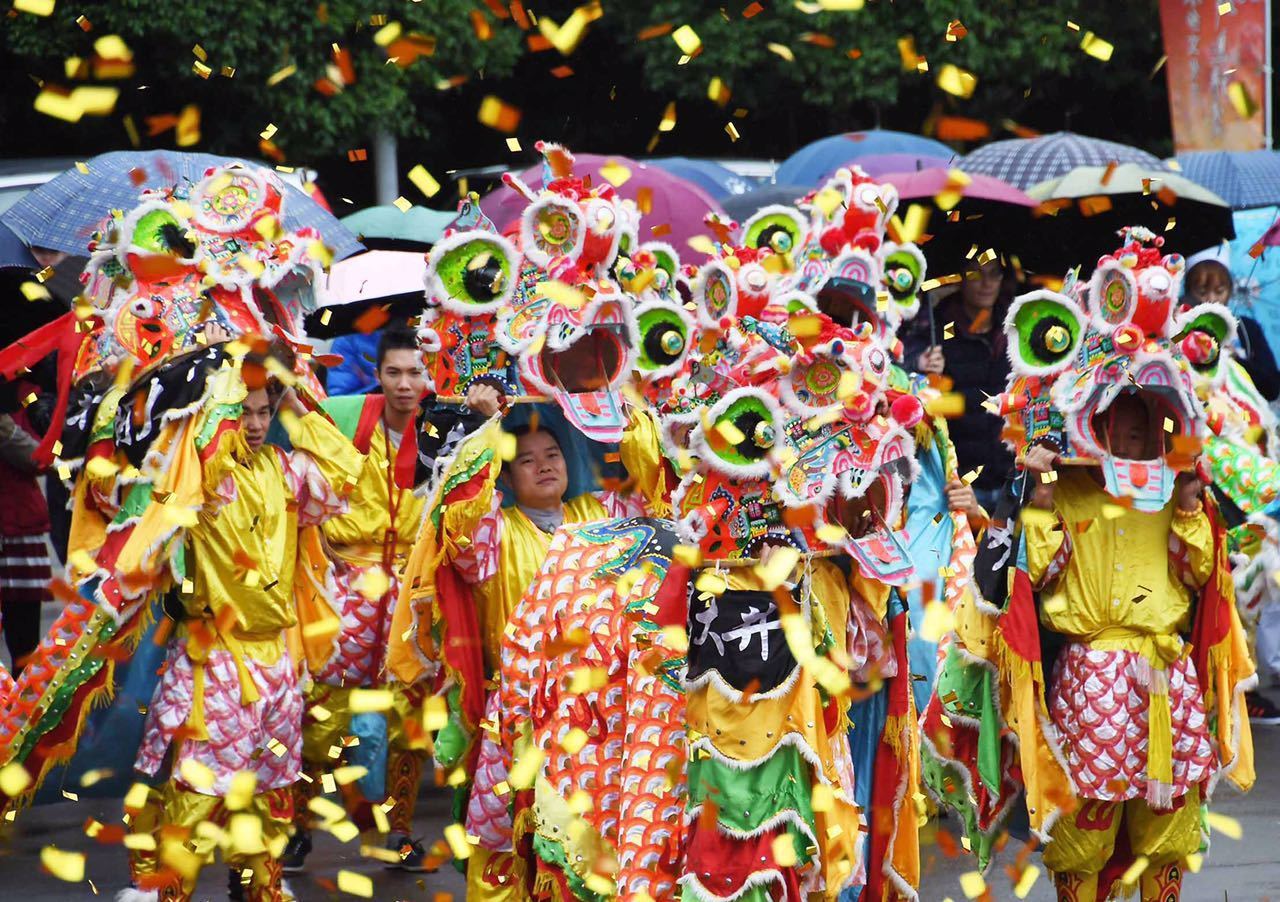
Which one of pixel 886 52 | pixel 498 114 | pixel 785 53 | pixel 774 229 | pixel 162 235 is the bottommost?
pixel 886 52

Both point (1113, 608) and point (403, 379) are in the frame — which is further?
point (403, 379)

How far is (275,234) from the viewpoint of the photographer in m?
6.77

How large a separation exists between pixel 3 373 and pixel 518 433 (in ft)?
6.76

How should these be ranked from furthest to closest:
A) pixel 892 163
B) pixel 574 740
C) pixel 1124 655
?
→ pixel 892 163, pixel 1124 655, pixel 574 740

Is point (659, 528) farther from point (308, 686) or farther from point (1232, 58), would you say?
point (1232, 58)

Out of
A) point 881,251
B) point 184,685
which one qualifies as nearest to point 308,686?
point 184,685

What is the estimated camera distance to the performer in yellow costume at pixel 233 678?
20.9 ft

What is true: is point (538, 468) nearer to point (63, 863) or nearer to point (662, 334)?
point (662, 334)

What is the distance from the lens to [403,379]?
7.86 m

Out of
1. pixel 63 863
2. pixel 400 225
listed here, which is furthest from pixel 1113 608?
pixel 400 225

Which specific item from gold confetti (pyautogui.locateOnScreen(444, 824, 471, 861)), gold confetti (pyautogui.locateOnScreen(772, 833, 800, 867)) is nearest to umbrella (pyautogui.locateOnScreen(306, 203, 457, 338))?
gold confetti (pyautogui.locateOnScreen(444, 824, 471, 861))

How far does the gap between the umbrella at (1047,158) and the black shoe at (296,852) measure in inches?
213

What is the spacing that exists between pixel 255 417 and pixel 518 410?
0.85 metres

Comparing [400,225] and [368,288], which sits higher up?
[368,288]
